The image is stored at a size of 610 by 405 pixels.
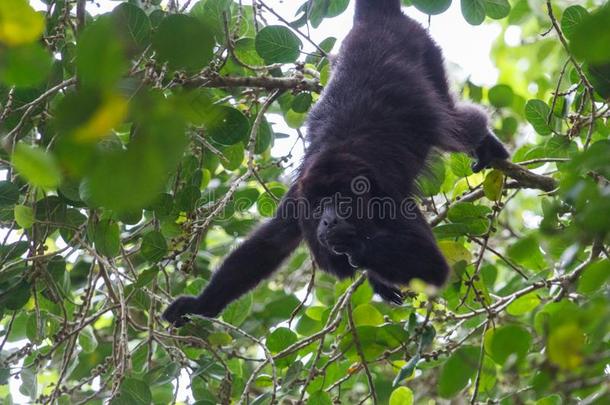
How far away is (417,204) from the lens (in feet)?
11.7

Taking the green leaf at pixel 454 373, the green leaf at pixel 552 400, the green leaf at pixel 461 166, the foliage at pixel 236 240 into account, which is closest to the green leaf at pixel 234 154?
the foliage at pixel 236 240

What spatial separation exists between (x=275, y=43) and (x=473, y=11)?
101 cm

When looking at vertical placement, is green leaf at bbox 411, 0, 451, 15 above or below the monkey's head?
above

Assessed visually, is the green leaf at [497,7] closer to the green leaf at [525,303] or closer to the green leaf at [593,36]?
the green leaf at [525,303]

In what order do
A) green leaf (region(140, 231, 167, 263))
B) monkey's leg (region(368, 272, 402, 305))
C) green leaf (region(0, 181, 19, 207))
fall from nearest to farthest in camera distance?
green leaf (region(0, 181, 19, 207)), green leaf (region(140, 231, 167, 263)), monkey's leg (region(368, 272, 402, 305))

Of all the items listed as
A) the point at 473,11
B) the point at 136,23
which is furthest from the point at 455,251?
the point at 136,23

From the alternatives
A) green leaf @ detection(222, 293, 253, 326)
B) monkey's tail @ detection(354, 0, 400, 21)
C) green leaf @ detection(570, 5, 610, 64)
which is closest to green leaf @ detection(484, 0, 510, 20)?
monkey's tail @ detection(354, 0, 400, 21)

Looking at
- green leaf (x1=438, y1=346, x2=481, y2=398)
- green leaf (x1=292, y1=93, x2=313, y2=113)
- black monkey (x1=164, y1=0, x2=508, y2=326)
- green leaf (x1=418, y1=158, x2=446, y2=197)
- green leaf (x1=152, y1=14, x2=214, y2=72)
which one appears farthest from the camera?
green leaf (x1=292, y1=93, x2=313, y2=113)

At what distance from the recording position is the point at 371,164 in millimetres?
3541

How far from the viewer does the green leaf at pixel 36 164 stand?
2.85 feet

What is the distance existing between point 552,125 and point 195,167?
166cm

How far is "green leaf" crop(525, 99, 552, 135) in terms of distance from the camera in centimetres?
347

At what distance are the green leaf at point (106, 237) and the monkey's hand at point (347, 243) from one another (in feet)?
3.00

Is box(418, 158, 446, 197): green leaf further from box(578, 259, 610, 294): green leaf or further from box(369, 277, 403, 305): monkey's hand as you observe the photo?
box(578, 259, 610, 294): green leaf
